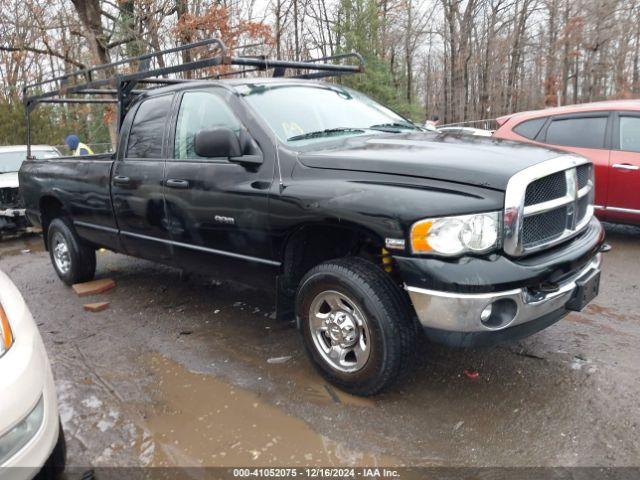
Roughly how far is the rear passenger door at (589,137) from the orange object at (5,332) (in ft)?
19.7

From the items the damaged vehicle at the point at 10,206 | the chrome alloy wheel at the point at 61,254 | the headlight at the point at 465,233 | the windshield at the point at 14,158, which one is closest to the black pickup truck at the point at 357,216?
the headlight at the point at 465,233

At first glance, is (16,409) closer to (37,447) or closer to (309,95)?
(37,447)

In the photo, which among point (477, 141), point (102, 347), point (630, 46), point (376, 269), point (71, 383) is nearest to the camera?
point (376, 269)

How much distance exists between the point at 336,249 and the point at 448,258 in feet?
3.18

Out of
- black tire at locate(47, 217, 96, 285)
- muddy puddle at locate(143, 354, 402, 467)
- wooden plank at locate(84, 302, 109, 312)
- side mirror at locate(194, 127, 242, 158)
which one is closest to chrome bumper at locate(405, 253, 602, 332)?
muddy puddle at locate(143, 354, 402, 467)

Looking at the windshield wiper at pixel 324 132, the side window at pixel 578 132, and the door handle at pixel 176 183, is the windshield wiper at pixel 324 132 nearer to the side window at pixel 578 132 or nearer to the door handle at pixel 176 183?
the door handle at pixel 176 183

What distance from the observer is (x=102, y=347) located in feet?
13.5

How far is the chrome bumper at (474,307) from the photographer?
101 inches

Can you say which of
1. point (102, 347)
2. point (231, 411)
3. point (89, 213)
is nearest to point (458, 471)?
point (231, 411)

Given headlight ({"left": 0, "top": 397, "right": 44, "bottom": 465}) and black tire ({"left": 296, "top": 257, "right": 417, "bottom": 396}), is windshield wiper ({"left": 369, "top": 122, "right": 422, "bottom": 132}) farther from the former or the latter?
headlight ({"left": 0, "top": 397, "right": 44, "bottom": 465})

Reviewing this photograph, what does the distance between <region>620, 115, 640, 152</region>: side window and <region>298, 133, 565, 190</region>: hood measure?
11.8 feet

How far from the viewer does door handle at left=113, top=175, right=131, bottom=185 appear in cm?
446

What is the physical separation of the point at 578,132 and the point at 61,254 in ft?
20.7

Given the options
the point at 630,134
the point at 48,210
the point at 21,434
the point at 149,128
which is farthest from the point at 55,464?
the point at 630,134
